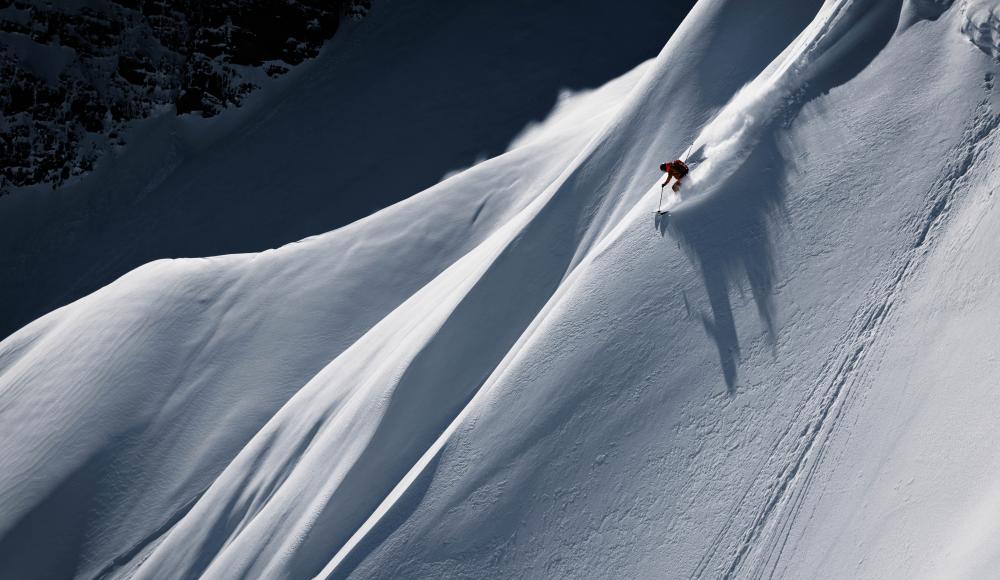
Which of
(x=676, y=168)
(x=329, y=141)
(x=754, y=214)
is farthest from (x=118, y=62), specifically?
(x=754, y=214)

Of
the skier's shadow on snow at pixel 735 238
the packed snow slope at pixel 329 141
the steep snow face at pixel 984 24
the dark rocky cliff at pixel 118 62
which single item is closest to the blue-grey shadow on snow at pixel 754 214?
the skier's shadow on snow at pixel 735 238

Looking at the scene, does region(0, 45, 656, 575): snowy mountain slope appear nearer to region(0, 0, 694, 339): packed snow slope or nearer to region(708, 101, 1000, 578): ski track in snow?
region(0, 0, 694, 339): packed snow slope

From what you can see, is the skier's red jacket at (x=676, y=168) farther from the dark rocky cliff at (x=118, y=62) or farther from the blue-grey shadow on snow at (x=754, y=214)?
the dark rocky cliff at (x=118, y=62)

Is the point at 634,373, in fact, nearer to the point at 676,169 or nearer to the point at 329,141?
the point at 676,169

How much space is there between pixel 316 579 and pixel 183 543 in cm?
248

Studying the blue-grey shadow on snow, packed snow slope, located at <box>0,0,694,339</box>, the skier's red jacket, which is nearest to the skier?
the skier's red jacket

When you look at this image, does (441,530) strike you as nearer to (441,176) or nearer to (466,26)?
(441,176)

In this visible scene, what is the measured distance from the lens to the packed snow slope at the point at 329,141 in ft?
47.2

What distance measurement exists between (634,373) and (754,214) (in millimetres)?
2105

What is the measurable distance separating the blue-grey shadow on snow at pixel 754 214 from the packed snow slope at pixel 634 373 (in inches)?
1.2

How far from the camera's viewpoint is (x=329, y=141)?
1543 cm

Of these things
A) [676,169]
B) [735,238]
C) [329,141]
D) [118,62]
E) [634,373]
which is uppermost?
[118,62]

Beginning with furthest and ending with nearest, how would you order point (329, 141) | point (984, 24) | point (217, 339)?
point (329, 141)
point (217, 339)
point (984, 24)

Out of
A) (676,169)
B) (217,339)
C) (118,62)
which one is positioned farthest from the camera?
(118,62)
